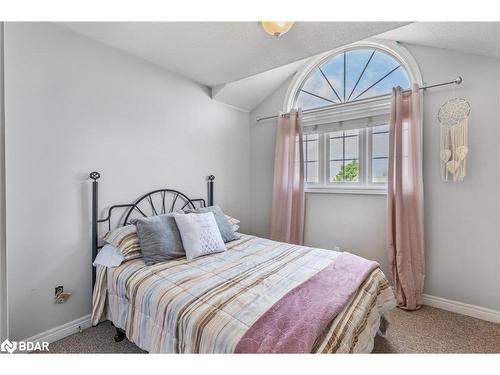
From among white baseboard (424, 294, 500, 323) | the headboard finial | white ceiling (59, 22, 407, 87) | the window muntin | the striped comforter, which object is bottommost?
white baseboard (424, 294, 500, 323)

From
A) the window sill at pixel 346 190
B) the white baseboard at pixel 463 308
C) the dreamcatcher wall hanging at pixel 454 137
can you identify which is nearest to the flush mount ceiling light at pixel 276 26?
the dreamcatcher wall hanging at pixel 454 137

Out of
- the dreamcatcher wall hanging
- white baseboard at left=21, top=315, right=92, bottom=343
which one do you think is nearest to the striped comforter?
white baseboard at left=21, top=315, right=92, bottom=343

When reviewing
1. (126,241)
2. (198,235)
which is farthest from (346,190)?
(126,241)

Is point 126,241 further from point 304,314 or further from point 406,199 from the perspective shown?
point 406,199

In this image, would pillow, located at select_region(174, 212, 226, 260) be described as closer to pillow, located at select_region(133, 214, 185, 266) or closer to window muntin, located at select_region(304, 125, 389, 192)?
pillow, located at select_region(133, 214, 185, 266)

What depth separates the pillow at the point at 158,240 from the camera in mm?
1822

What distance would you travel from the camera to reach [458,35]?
6.31 feet

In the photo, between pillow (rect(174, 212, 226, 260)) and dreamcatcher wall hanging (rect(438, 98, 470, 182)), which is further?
dreamcatcher wall hanging (rect(438, 98, 470, 182))

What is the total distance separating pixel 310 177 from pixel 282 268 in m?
1.69

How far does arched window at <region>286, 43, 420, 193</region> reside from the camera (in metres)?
2.61

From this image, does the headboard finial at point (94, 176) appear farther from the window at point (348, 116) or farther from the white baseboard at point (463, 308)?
the white baseboard at point (463, 308)

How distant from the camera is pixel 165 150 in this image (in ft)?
8.14

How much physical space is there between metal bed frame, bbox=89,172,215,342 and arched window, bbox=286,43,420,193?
4.70 feet

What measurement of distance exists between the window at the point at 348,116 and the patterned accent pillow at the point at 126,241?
2089 millimetres
